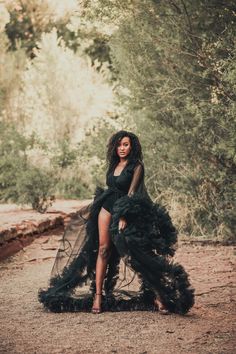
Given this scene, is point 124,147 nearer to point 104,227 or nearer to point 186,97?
point 104,227

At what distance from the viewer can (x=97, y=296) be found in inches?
216

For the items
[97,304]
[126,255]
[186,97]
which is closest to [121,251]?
[126,255]

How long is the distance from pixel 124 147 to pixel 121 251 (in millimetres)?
1022

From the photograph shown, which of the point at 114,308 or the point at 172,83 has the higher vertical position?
the point at 172,83

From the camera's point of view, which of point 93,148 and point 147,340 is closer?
point 147,340

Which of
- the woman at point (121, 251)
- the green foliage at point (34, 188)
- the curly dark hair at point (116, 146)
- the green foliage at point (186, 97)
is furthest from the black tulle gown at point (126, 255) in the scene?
the green foliage at point (34, 188)

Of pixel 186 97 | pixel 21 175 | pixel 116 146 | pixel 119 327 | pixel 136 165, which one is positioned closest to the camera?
pixel 119 327

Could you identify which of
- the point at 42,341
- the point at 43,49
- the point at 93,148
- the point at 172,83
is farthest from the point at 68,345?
the point at 43,49

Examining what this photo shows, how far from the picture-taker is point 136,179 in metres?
5.59

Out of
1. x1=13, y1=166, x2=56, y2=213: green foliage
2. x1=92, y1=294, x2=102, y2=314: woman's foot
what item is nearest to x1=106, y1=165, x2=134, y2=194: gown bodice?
x1=92, y1=294, x2=102, y2=314: woman's foot

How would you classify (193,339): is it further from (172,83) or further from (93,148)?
(93,148)

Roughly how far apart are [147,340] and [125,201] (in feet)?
4.48

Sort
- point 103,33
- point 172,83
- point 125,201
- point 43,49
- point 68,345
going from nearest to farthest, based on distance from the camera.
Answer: point 68,345
point 125,201
point 172,83
point 103,33
point 43,49

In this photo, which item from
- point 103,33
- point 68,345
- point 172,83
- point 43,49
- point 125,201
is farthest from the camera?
point 43,49
